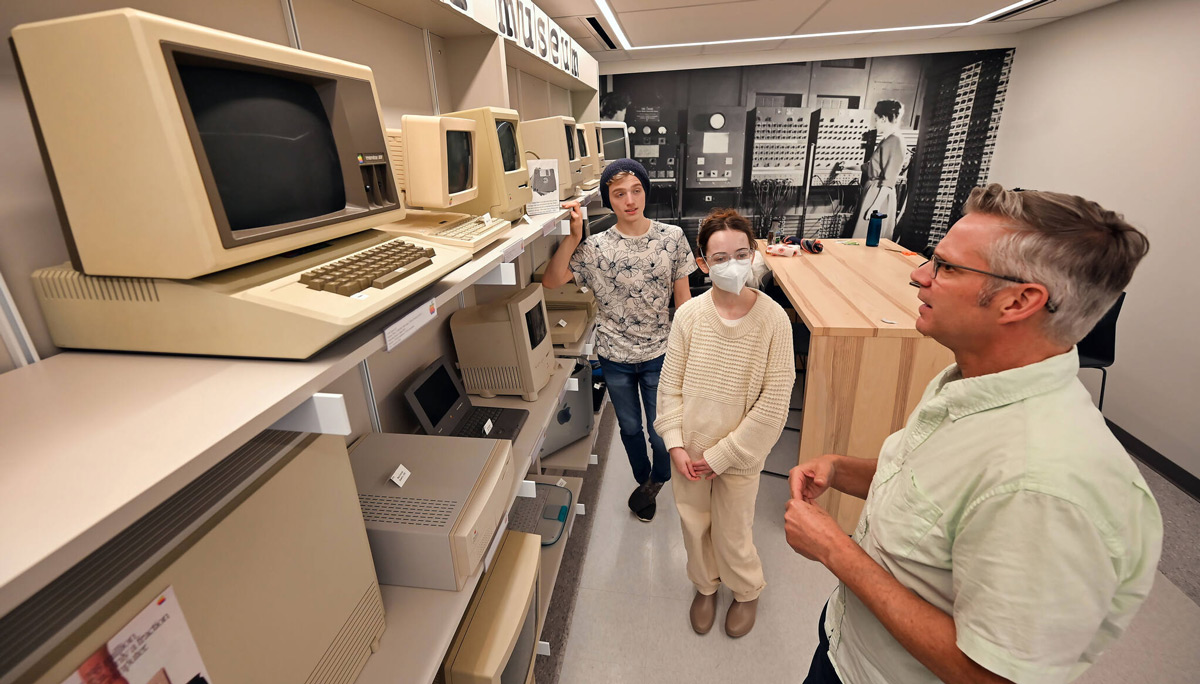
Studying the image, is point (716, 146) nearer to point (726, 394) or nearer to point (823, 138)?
point (823, 138)

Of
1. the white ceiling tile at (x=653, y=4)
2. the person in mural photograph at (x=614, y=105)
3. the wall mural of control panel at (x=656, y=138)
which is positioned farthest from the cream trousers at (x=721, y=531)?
the person in mural photograph at (x=614, y=105)

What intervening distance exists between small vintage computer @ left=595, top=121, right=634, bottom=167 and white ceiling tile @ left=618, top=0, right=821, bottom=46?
69 cm

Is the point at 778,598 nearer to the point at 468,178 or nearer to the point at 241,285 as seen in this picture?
the point at 468,178

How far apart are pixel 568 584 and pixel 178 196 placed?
7.07 feet

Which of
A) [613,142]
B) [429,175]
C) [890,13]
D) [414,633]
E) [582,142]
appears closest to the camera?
[414,633]

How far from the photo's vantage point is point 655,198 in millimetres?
5555

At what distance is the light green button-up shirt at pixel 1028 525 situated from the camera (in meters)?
0.68

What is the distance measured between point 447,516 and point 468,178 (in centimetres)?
104

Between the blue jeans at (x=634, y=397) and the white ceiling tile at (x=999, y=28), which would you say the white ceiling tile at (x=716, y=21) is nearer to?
the white ceiling tile at (x=999, y=28)

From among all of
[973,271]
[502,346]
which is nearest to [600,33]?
[502,346]

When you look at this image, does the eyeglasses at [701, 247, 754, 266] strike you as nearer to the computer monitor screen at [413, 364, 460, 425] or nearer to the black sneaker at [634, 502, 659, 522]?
the computer monitor screen at [413, 364, 460, 425]

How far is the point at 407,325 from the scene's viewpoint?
2.89 ft

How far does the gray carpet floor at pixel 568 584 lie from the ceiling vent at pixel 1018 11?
4250 millimetres

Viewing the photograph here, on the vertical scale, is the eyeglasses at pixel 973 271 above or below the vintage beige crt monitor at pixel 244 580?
above
